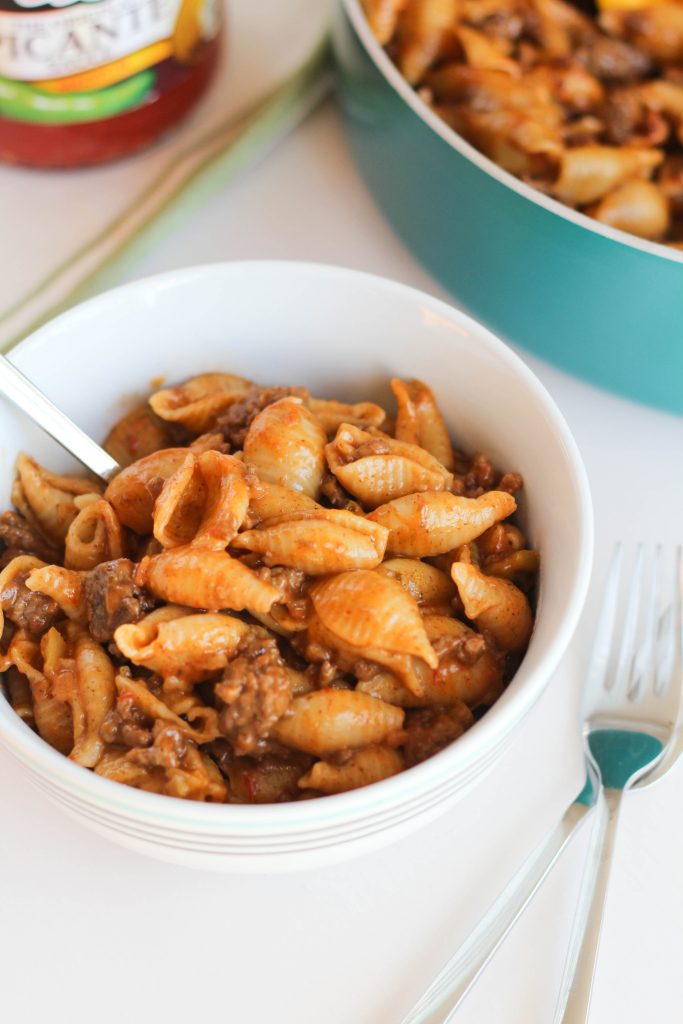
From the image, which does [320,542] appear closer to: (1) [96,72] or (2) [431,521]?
(2) [431,521]

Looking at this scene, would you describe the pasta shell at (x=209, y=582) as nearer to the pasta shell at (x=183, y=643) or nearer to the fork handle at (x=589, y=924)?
the pasta shell at (x=183, y=643)

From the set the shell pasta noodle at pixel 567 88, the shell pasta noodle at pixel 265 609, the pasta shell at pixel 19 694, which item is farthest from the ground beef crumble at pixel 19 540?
the shell pasta noodle at pixel 567 88

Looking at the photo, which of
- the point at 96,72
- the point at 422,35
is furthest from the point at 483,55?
the point at 96,72

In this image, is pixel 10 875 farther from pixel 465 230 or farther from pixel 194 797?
pixel 465 230

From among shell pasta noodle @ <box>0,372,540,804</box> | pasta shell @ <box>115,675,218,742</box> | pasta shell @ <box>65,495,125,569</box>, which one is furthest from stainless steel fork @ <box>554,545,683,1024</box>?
pasta shell @ <box>65,495,125,569</box>

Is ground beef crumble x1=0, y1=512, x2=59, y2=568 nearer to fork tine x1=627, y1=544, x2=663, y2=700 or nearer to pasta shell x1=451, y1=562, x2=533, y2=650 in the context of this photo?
pasta shell x1=451, y1=562, x2=533, y2=650

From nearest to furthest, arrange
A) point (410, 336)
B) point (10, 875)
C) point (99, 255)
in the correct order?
point (10, 875) → point (410, 336) → point (99, 255)

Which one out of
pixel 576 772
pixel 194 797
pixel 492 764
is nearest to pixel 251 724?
pixel 194 797
